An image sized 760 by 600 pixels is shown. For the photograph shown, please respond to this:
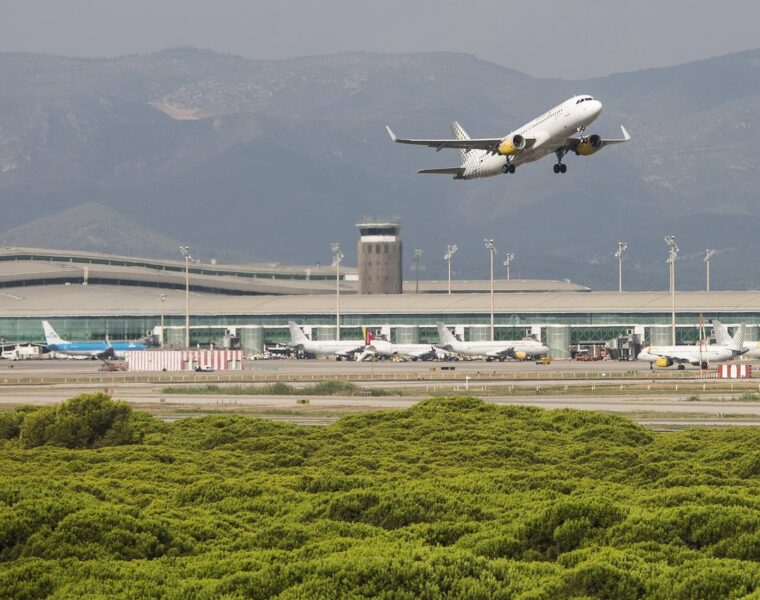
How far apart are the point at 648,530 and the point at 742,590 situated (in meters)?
4.93

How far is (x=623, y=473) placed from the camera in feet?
141

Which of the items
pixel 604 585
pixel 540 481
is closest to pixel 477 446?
pixel 540 481

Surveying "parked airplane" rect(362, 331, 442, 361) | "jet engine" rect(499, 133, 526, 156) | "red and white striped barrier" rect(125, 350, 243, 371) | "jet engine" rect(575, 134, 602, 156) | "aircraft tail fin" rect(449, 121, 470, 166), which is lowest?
"red and white striped barrier" rect(125, 350, 243, 371)

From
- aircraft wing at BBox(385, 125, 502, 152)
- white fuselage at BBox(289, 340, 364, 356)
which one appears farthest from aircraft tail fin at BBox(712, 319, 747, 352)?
aircraft wing at BBox(385, 125, 502, 152)

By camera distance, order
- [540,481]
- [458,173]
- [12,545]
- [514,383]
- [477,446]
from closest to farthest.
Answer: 1. [12,545]
2. [540,481]
3. [477,446]
4. [458,173]
5. [514,383]

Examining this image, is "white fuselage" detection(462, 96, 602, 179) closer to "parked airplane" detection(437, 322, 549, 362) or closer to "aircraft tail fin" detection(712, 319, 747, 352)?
"aircraft tail fin" detection(712, 319, 747, 352)

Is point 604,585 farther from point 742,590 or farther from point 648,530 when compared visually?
point 648,530

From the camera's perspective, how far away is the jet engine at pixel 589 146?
81.6 metres

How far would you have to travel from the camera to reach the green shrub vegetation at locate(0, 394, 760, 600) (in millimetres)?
25703

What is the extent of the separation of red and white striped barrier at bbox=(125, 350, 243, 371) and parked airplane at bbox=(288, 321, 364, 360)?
34154 millimetres

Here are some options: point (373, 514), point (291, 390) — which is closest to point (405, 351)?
point (291, 390)

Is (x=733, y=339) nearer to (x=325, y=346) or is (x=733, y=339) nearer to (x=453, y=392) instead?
(x=325, y=346)

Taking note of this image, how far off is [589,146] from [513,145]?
500 centimetres

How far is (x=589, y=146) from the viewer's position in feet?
270
